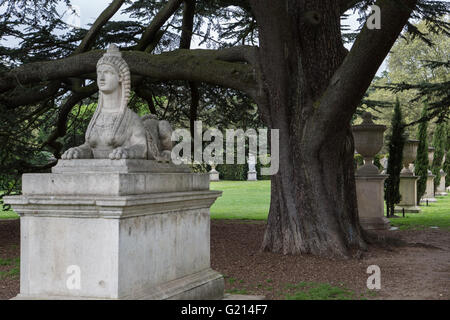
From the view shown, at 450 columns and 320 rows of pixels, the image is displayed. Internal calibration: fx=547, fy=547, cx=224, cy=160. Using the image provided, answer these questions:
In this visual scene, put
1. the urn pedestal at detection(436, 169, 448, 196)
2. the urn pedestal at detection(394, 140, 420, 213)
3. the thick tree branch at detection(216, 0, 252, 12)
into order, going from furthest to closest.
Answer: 1. the urn pedestal at detection(436, 169, 448, 196)
2. the urn pedestal at detection(394, 140, 420, 213)
3. the thick tree branch at detection(216, 0, 252, 12)

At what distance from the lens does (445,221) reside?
55.3ft

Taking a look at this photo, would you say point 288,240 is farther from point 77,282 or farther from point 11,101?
point 11,101

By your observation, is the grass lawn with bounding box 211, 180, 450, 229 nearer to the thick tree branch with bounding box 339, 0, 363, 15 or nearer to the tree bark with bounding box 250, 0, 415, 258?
the tree bark with bounding box 250, 0, 415, 258

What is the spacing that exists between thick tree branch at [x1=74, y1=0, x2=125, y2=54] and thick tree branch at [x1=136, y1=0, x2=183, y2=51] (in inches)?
33.8

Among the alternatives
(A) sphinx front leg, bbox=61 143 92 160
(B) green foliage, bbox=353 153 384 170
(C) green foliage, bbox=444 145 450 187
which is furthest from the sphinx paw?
(C) green foliage, bbox=444 145 450 187

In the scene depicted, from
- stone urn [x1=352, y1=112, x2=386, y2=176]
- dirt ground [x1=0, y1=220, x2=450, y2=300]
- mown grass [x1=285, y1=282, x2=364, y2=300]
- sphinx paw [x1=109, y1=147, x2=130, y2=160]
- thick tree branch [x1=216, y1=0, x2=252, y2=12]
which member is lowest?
mown grass [x1=285, y1=282, x2=364, y2=300]

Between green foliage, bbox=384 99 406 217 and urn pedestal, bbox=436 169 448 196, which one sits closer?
green foliage, bbox=384 99 406 217

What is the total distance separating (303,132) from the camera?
32.5 feet

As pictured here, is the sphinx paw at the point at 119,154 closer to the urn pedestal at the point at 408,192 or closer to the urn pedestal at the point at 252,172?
the urn pedestal at the point at 408,192

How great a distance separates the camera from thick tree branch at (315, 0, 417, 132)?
27.2ft

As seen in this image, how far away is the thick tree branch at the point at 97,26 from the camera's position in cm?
1178

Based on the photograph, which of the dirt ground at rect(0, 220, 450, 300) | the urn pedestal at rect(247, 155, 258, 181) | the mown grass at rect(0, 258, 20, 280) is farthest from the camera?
the urn pedestal at rect(247, 155, 258, 181)

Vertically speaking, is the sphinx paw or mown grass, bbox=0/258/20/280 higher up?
the sphinx paw
